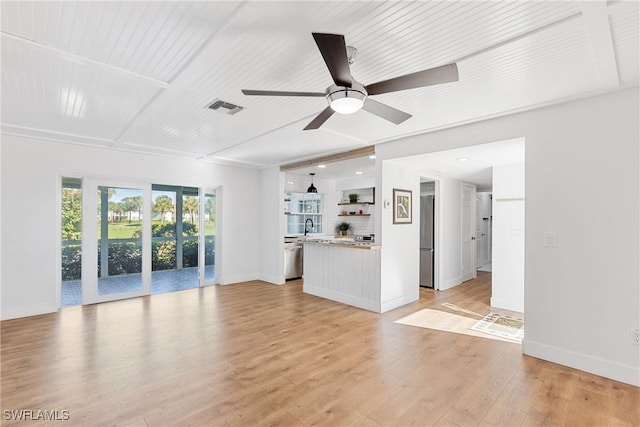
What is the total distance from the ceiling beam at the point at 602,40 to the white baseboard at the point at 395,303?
3420 mm

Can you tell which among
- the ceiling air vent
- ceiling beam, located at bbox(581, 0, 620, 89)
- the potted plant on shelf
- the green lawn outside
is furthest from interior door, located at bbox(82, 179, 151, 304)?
ceiling beam, located at bbox(581, 0, 620, 89)

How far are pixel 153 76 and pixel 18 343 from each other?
130 inches

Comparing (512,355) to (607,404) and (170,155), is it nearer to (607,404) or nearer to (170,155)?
(607,404)

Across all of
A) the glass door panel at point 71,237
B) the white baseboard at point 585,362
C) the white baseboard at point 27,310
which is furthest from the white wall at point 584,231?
the glass door panel at point 71,237

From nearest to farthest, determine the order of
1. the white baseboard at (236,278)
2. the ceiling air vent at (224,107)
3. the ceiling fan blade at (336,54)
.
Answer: the ceiling fan blade at (336,54) → the ceiling air vent at (224,107) → the white baseboard at (236,278)

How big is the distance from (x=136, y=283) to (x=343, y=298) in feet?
12.2

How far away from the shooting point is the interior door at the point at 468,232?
6.61 m

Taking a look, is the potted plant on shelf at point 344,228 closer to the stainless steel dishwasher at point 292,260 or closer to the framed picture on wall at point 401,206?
the stainless steel dishwasher at point 292,260

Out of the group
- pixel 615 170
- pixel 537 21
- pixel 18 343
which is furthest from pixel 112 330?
pixel 615 170

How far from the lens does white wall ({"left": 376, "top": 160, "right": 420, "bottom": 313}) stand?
4.52 m

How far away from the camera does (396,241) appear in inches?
187

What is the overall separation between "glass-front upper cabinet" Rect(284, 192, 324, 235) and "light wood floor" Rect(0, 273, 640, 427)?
12.7 ft

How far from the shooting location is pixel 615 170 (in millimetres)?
2623

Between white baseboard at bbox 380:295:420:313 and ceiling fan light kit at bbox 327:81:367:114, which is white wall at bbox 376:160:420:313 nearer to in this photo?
white baseboard at bbox 380:295:420:313
